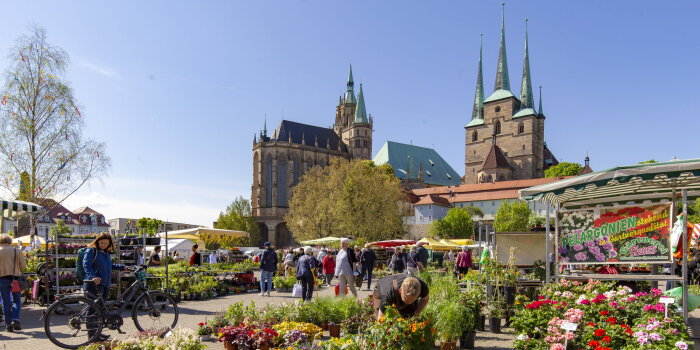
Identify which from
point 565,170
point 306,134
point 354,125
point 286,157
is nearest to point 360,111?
point 354,125

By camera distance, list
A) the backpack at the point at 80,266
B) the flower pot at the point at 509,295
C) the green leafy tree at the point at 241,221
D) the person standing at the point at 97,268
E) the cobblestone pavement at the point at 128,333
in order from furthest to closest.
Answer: the green leafy tree at the point at 241,221 → the flower pot at the point at 509,295 → the backpack at the point at 80,266 → the person standing at the point at 97,268 → the cobblestone pavement at the point at 128,333

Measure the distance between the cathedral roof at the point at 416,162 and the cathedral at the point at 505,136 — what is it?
39.9ft

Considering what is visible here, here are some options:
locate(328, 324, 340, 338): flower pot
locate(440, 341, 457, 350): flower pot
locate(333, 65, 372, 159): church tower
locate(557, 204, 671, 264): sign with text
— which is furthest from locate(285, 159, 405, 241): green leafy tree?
locate(333, 65, 372, 159): church tower

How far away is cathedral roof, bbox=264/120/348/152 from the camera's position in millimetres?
89069

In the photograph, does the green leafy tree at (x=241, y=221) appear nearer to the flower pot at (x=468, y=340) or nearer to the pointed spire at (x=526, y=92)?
the pointed spire at (x=526, y=92)

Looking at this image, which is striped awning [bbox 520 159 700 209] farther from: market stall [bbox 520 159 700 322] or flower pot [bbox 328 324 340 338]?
flower pot [bbox 328 324 340 338]

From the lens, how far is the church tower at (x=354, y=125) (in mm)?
98250

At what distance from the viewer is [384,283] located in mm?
5406

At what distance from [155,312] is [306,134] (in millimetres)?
85938

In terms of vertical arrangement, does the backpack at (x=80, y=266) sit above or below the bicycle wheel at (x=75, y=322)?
above

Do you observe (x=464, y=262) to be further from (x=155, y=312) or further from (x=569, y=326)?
(x=569, y=326)

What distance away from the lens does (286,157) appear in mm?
85938

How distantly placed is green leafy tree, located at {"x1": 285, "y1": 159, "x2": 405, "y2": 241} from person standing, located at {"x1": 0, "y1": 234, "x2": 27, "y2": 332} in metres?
33.7

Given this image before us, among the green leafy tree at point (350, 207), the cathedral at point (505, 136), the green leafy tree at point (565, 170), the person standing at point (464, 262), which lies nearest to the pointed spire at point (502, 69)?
the cathedral at point (505, 136)
